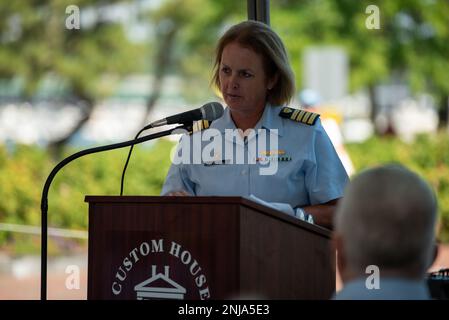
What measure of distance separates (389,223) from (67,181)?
11678 mm

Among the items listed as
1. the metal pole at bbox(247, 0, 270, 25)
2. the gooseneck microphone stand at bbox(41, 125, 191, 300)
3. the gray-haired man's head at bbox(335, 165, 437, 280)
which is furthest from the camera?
the metal pole at bbox(247, 0, 270, 25)

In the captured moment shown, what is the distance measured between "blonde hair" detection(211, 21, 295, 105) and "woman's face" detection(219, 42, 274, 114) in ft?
0.09

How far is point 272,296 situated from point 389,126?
21.1 metres

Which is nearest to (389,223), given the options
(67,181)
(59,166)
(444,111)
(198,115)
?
(198,115)

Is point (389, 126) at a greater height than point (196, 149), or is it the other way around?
point (389, 126)

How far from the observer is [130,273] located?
3031mm

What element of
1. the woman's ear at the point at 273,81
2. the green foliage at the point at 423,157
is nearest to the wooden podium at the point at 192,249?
Answer: the woman's ear at the point at 273,81

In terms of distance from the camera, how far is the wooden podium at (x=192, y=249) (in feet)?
9.47

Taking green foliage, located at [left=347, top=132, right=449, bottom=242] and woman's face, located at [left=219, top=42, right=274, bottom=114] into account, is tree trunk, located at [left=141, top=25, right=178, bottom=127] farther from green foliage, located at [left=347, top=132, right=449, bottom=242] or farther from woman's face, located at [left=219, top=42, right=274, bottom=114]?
woman's face, located at [left=219, top=42, right=274, bottom=114]

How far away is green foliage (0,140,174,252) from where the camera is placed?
498 inches

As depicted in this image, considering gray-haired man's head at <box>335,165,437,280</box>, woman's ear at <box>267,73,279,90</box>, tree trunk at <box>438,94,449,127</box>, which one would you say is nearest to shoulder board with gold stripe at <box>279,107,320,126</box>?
woman's ear at <box>267,73,279,90</box>
